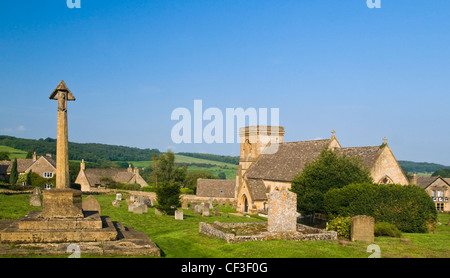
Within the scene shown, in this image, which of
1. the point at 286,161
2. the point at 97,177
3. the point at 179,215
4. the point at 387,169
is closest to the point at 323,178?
the point at 387,169

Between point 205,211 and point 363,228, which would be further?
point 205,211

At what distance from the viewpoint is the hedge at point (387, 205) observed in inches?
1081

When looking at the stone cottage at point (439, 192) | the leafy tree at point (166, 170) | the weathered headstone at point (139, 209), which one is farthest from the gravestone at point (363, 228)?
the leafy tree at point (166, 170)

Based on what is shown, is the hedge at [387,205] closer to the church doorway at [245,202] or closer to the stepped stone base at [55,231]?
the stepped stone base at [55,231]

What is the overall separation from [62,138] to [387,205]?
70.7ft

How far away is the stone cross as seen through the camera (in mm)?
17156

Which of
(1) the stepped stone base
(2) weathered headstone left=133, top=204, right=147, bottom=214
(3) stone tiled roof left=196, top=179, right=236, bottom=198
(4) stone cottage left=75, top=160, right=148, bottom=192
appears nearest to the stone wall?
(1) the stepped stone base

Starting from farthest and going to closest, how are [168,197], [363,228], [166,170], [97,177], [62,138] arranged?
[166,170], [97,177], [168,197], [363,228], [62,138]

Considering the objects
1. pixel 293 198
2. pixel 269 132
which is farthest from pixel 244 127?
pixel 293 198

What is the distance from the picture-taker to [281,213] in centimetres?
2170

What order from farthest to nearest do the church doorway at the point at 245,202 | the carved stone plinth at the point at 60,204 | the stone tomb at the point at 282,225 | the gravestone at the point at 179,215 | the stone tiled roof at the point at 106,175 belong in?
1. the stone tiled roof at the point at 106,175
2. the church doorway at the point at 245,202
3. the gravestone at the point at 179,215
4. the stone tomb at the point at 282,225
5. the carved stone plinth at the point at 60,204

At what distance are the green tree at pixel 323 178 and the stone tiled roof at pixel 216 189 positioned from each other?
27405mm

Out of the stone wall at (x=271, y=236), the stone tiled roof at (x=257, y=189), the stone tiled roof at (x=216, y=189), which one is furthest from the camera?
the stone tiled roof at (x=216, y=189)

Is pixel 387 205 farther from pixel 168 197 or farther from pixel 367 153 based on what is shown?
pixel 168 197
